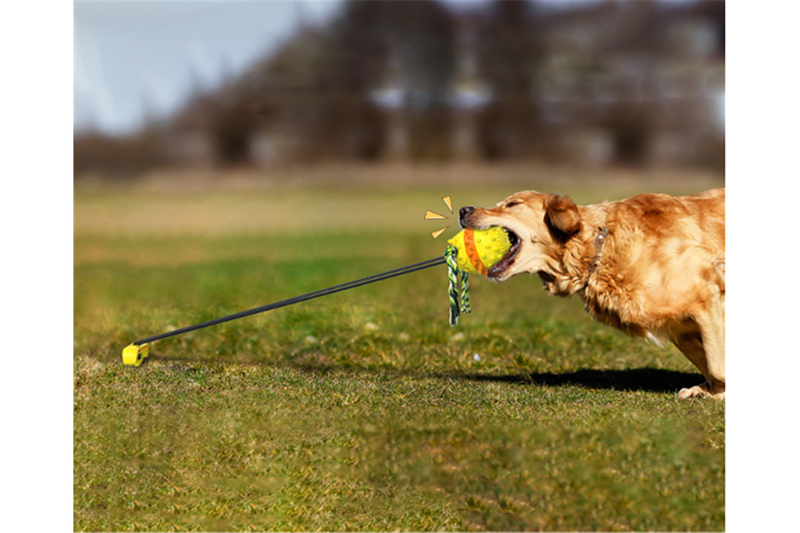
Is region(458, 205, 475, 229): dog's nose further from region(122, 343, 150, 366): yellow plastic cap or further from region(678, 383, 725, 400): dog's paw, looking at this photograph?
region(122, 343, 150, 366): yellow plastic cap

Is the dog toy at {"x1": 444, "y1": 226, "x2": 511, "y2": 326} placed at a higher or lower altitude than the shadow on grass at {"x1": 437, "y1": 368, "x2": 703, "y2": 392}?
higher

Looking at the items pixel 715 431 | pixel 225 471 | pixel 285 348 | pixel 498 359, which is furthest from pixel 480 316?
pixel 225 471

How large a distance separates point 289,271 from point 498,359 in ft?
19.0

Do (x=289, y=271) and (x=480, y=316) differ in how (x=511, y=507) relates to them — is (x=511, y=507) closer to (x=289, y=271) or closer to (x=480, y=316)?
(x=480, y=316)

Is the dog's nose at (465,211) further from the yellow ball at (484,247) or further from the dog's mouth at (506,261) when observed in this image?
the dog's mouth at (506,261)

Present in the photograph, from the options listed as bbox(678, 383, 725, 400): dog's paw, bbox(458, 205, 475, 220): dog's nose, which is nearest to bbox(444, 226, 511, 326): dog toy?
bbox(458, 205, 475, 220): dog's nose

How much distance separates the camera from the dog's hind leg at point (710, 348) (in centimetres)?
457

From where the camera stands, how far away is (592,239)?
15.5 ft

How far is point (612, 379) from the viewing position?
5656 millimetres

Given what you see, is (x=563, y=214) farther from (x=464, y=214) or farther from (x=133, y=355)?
(x=133, y=355)

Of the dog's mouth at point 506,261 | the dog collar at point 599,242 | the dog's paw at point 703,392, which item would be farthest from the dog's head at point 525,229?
the dog's paw at point 703,392

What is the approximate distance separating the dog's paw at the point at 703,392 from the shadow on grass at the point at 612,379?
30cm

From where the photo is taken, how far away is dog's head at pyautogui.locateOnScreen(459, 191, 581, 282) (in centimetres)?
473

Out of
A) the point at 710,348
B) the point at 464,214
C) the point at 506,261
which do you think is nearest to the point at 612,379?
the point at 710,348
